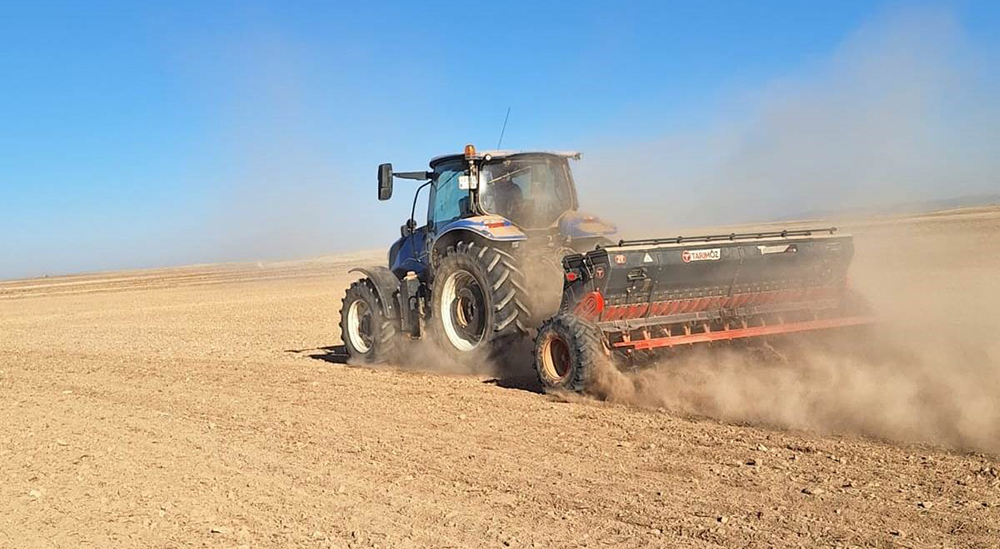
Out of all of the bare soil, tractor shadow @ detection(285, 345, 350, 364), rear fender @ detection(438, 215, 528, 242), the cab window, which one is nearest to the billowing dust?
the bare soil

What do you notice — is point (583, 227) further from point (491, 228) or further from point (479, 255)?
point (479, 255)

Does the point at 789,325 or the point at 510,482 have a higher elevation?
the point at 789,325

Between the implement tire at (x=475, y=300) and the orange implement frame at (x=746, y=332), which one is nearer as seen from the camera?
the orange implement frame at (x=746, y=332)

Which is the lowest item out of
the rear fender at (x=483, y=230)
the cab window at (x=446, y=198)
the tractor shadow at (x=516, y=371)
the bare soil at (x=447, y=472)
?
the bare soil at (x=447, y=472)

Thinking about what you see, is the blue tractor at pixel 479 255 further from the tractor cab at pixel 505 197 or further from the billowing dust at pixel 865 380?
the billowing dust at pixel 865 380

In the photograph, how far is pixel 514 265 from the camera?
838 centimetres

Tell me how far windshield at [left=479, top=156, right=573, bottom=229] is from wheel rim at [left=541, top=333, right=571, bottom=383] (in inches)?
80.6

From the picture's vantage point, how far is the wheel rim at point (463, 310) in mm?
8781

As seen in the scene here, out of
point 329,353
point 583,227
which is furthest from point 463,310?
point 329,353

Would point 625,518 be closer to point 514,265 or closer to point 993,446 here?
point 993,446

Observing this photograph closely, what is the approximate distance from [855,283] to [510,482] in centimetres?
616

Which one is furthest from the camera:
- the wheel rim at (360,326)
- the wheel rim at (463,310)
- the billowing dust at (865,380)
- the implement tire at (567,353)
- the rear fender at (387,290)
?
the wheel rim at (360,326)

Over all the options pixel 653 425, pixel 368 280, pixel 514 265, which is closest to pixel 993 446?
pixel 653 425

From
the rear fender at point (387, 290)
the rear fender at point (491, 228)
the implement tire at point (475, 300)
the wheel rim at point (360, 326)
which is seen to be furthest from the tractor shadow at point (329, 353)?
the rear fender at point (491, 228)
